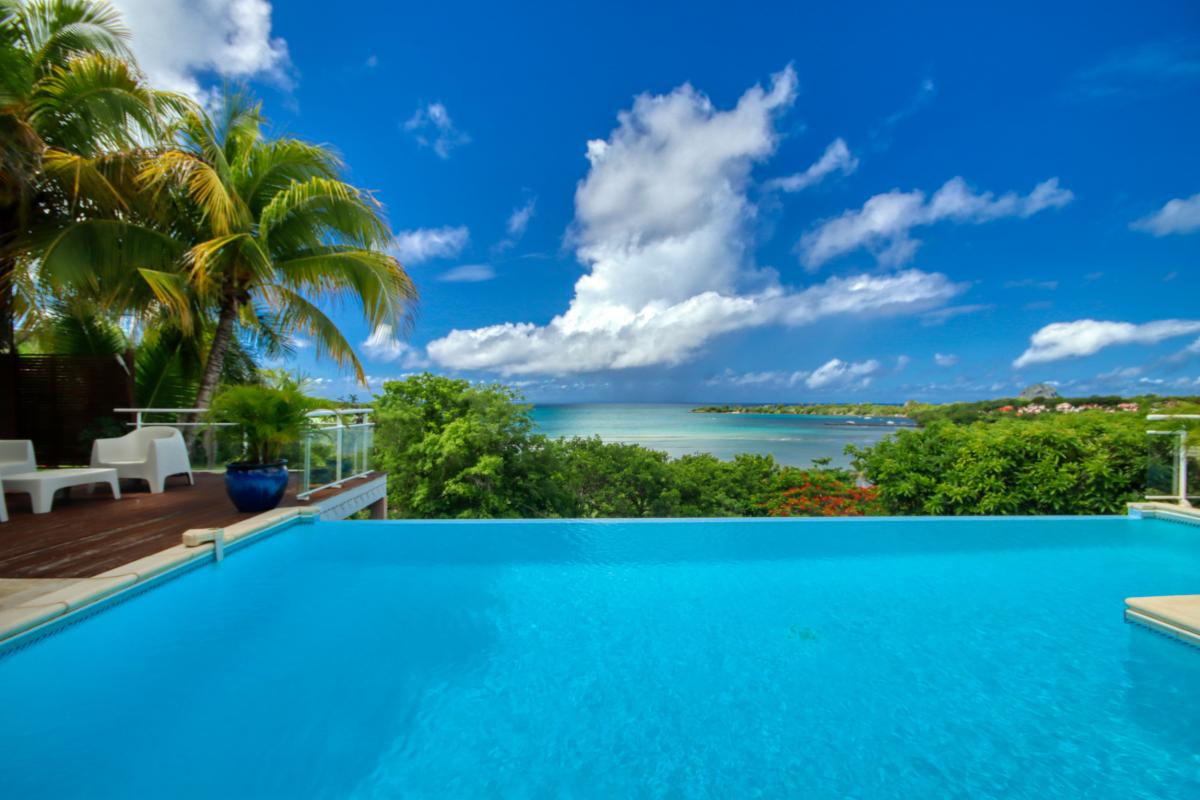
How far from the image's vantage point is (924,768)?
2.31 m

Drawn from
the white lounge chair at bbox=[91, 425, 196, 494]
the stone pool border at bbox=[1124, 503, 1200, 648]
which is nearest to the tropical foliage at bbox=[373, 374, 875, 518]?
the white lounge chair at bbox=[91, 425, 196, 494]

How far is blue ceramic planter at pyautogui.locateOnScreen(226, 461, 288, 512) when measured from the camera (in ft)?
17.5

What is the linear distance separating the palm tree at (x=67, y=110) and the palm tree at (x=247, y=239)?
412 mm

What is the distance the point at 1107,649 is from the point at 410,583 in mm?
4800

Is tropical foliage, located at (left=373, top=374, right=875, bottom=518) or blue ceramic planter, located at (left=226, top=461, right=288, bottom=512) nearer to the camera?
blue ceramic planter, located at (left=226, top=461, right=288, bottom=512)

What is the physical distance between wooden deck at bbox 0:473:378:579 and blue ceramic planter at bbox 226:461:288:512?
157mm

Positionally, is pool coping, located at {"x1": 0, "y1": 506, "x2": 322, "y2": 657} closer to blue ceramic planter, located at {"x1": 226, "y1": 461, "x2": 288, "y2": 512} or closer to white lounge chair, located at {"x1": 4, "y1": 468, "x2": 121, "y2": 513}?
blue ceramic planter, located at {"x1": 226, "y1": 461, "x2": 288, "y2": 512}

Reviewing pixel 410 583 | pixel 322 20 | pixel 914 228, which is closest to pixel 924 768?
pixel 410 583

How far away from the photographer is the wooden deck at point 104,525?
3.68 meters

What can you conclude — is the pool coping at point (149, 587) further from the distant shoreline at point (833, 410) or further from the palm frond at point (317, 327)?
the distant shoreline at point (833, 410)

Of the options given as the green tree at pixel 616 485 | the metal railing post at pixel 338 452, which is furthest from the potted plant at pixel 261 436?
the green tree at pixel 616 485

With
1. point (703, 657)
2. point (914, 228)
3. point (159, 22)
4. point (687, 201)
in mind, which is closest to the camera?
point (703, 657)

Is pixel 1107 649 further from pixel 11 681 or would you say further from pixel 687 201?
pixel 687 201

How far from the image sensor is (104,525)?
478 centimetres
